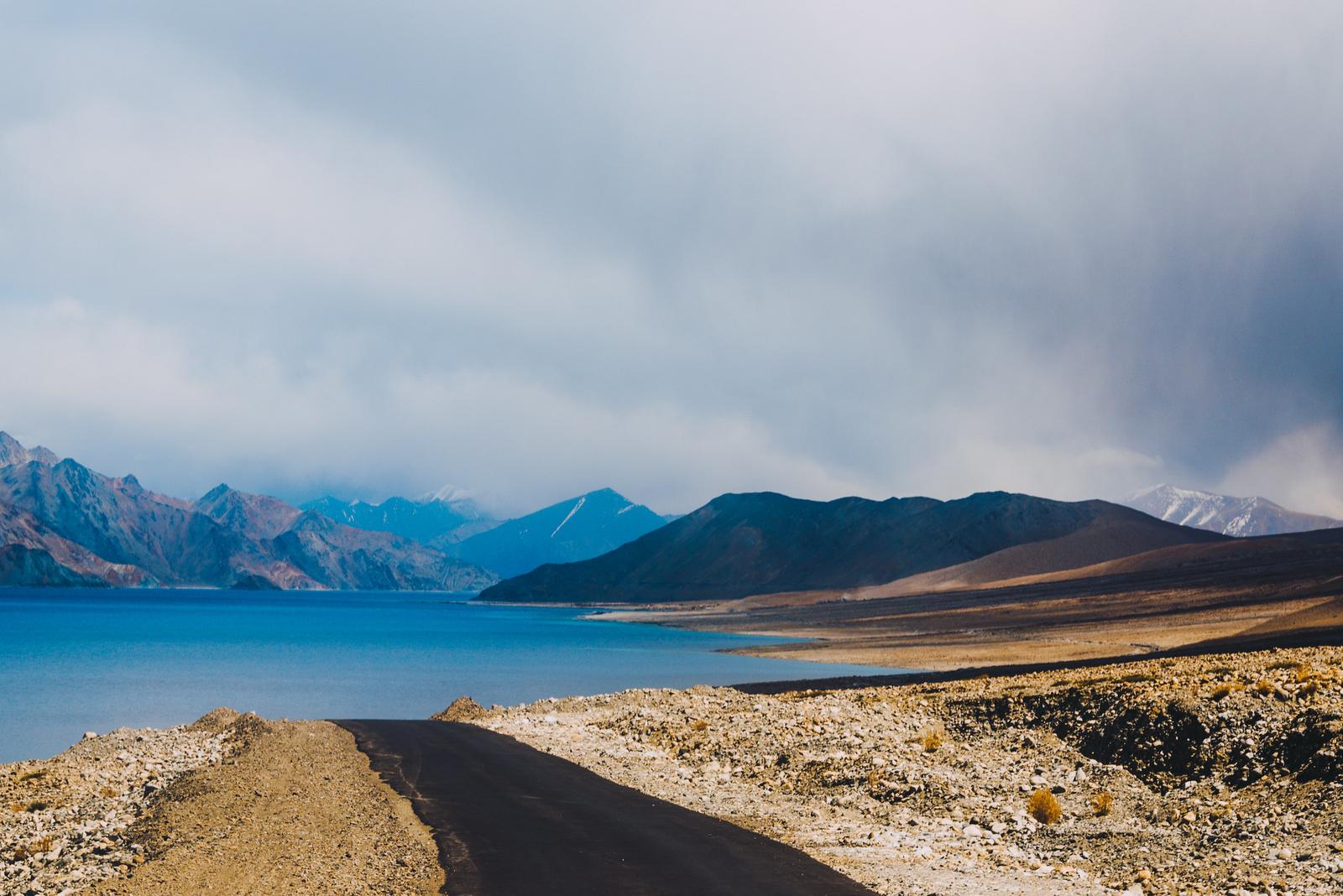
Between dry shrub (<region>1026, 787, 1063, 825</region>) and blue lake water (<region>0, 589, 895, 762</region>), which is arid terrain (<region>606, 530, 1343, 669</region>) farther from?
dry shrub (<region>1026, 787, 1063, 825</region>)

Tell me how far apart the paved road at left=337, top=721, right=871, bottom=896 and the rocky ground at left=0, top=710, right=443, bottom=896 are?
0.66 meters

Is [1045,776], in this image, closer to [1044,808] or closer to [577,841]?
[1044,808]

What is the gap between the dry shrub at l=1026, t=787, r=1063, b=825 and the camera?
19.3 m

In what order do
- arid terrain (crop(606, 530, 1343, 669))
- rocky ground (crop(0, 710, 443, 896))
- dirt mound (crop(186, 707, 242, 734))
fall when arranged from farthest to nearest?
arid terrain (crop(606, 530, 1343, 669)) < dirt mound (crop(186, 707, 242, 734)) < rocky ground (crop(0, 710, 443, 896))

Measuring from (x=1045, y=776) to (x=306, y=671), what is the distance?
69.8 m

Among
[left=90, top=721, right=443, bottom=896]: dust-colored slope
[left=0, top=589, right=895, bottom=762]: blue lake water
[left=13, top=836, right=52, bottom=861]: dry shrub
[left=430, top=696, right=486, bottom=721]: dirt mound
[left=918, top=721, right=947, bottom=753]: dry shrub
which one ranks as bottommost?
[left=0, top=589, right=895, bottom=762]: blue lake water

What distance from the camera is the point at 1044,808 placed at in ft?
64.1

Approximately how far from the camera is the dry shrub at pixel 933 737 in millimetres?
26578

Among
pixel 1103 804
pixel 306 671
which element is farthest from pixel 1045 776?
pixel 306 671

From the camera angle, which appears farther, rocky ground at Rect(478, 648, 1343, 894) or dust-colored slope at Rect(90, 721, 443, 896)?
rocky ground at Rect(478, 648, 1343, 894)

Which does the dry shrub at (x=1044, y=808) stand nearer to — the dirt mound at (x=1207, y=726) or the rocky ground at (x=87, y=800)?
the dirt mound at (x=1207, y=726)

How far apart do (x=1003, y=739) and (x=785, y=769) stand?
6343mm

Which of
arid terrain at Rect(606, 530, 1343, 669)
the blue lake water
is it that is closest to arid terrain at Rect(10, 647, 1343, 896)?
the blue lake water

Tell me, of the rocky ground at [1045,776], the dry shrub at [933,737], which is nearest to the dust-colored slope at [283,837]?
the rocky ground at [1045,776]
